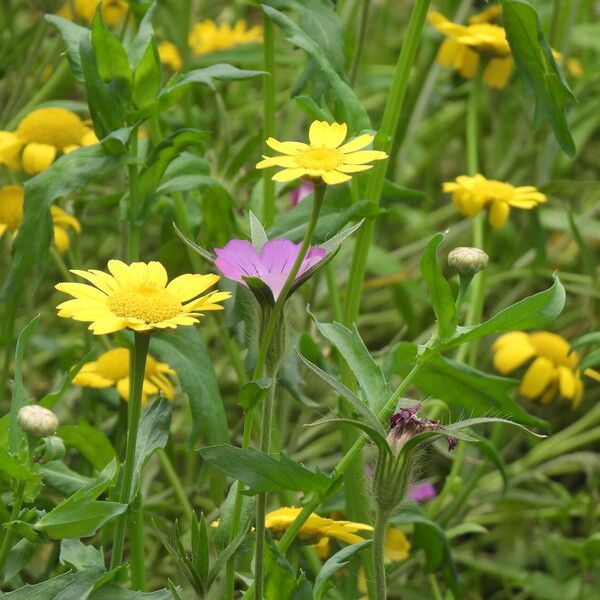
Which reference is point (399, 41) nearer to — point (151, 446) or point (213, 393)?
point (213, 393)

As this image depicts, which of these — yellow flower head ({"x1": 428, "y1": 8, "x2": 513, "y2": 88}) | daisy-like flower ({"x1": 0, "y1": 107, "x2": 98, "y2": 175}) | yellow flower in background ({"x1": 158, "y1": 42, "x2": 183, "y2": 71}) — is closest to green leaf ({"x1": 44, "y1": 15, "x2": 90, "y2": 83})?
daisy-like flower ({"x1": 0, "y1": 107, "x2": 98, "y2": 175})

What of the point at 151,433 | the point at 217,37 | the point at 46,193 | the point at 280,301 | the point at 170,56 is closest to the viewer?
the point at 280,301

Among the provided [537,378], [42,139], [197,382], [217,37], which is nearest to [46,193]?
[197,382]

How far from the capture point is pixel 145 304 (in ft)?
2.15

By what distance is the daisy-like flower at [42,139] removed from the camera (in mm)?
1118

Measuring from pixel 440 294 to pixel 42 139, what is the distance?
0.57 meters

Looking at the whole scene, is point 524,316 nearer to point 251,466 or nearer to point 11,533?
point 251,466

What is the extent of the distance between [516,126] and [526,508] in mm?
626

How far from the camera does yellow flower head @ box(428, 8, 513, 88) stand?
1248 millimetres

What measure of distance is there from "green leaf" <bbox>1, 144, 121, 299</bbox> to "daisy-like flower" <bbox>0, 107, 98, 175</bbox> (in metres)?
0.24

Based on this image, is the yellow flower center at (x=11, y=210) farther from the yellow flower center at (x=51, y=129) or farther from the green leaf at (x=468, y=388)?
the green leaf at (x=468, y=388)

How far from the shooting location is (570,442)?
1.32 metres

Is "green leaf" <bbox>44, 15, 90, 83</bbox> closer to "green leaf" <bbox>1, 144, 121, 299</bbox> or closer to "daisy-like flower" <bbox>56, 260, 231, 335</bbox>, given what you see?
A: "green leaf" <bbox>1, 144, 121, 299</bbox>

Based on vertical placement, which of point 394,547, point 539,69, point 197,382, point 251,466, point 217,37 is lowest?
point 394,547
